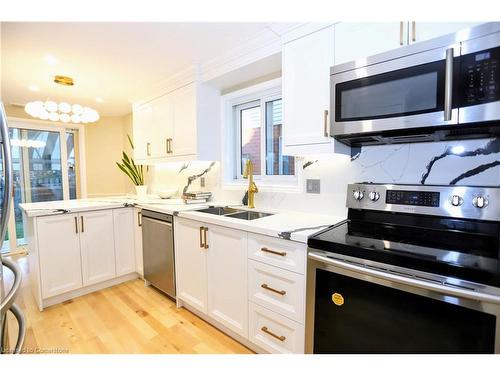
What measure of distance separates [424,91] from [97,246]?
2932mm

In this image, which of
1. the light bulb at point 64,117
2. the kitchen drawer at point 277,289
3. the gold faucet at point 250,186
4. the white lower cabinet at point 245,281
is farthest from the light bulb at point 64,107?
the kitchen drawer at point 277,289

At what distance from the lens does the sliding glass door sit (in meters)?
3.75

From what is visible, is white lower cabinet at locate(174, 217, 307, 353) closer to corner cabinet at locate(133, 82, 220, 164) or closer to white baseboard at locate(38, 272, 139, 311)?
corner cabinet at locate(133, 82, 220, 164)

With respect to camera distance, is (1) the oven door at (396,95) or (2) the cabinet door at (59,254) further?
(2) the cabinet door at (59,254)

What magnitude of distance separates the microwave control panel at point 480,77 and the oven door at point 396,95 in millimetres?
48

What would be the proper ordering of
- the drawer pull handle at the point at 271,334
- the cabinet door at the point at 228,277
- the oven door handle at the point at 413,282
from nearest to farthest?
1. the oven door handle at the point at 413,282
2. the drawer pull handle at the point at 271,334
3. the cabinet door at the point at 228,277

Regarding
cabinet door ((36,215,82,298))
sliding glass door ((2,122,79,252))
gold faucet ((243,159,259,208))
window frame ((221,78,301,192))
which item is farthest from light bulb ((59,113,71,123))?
gold faucet ((243,159,259,208))

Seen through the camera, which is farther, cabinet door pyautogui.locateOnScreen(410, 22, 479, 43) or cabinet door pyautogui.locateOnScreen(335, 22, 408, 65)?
cabinet door pyautogui.locateOnScreen(335, 22, 408, 65)

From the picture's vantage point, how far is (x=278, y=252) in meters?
1.42

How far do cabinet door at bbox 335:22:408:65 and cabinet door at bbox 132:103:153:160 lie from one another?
2.42m

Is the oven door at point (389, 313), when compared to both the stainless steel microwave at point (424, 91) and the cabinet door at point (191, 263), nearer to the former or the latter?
the stainless steel microwave at point (424, 91)

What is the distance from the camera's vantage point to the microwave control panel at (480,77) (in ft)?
3.08

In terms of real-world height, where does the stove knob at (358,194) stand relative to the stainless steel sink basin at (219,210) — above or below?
above
